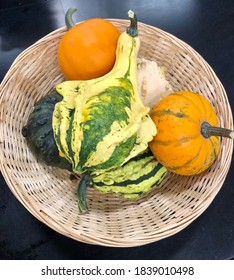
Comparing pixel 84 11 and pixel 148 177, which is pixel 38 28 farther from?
pixel 148 177

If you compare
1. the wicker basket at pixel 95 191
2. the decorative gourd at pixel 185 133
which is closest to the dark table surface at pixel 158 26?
the wicker basket at pixel 95 191

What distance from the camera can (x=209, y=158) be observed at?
2.63ft

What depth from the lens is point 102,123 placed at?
2.32 ft

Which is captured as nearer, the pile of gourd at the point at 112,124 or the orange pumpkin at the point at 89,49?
the pile of gourd at the point at 112,124

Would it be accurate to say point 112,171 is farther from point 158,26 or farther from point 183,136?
point 158,26

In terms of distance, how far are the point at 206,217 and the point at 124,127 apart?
36 cm

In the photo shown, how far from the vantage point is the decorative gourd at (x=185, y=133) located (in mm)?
757

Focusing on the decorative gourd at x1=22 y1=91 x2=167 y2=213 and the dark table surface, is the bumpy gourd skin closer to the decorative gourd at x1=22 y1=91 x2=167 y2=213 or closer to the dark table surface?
the decorative gourd at x1=22 y1=91 x2=167 y2=213

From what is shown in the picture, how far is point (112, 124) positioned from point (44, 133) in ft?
0.57

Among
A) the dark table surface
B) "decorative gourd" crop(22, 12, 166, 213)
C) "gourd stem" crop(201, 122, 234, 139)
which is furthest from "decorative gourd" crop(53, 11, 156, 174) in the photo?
the dark table surface

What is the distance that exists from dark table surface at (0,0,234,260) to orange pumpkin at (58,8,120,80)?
268mm

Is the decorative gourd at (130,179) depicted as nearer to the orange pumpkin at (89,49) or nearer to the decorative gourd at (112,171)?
the decorative gourd at (112,171)

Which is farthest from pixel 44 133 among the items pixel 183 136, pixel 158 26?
pixel 158 26

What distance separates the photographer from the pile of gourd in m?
0.71
